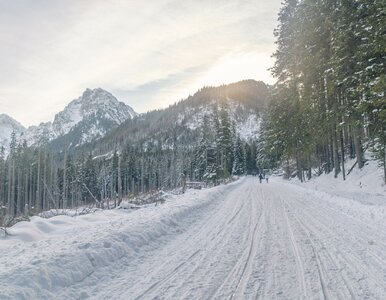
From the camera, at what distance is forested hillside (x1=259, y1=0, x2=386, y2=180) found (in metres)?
16.8

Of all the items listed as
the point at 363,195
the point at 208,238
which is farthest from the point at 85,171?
the point at 208,238

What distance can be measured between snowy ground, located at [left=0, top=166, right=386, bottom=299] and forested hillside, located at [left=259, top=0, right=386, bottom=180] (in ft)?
27.9

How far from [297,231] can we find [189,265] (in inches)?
171

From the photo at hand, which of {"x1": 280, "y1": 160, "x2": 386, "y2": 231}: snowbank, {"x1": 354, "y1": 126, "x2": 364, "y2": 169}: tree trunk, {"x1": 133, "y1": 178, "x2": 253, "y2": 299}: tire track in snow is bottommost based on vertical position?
{"x1": 133, "y1": 178, "x2": 253, "y2": 299}: tire track in snow

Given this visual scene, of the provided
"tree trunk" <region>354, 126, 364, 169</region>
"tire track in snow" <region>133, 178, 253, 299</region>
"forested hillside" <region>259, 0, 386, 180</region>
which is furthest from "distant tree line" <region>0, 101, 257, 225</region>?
"tire track in snow" <region>133, 178, 253, 299</region>

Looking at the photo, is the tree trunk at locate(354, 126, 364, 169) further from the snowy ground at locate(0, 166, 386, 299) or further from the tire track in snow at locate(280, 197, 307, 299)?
the tire track in snow at locate(280, 197, 307, 299)

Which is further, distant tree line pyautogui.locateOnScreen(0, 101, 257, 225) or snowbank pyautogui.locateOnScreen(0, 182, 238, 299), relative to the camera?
distant tree line pyautogui.locateOnScreen(0, 101, 257, 225)

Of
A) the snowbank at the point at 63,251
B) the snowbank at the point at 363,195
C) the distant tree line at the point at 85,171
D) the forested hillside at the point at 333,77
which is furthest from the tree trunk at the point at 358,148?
the distant tree line at the point at 85,171

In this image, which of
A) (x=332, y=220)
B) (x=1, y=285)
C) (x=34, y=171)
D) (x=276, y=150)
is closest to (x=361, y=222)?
(x=332, y=220)

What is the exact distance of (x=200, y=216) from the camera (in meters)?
13.7

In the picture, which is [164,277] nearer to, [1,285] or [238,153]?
[1,285]

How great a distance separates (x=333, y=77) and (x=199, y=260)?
19021mm

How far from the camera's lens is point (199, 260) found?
22.4 feet

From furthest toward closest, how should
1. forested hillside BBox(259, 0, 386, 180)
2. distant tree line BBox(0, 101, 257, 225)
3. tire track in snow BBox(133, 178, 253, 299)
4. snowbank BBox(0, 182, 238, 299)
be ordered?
distant tree line BBox(0, 101, 257, 225) < forested hillside BBox(259, 0, 386, 180) < tire track in snow BBox(133, 178, 253, 299) < snowbank BBox(0, 182, 238, 299)
